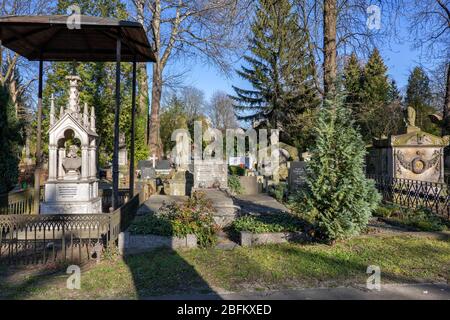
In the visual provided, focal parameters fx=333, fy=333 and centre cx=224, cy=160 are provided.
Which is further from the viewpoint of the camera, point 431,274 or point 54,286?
point 431,274

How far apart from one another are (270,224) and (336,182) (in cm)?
184

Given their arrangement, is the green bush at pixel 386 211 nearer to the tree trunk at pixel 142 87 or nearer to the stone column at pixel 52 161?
the stone column at pixel 52 161

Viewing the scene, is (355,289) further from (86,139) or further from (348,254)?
(86,139)

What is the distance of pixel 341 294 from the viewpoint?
4.54 metres

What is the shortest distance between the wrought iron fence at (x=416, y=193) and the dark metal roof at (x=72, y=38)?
31.3 feet

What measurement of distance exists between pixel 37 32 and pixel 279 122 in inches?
1007

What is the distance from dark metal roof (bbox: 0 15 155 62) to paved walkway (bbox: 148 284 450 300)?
614 cm

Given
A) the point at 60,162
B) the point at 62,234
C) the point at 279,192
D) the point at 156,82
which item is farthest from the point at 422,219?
the point at 156,82

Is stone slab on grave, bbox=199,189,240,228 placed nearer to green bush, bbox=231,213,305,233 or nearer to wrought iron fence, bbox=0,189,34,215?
green bush, bbox=231,213,305,233

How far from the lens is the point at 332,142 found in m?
6.89

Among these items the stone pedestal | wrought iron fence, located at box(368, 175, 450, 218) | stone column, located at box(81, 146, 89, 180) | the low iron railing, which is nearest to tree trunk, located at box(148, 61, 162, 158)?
the low iron railing
